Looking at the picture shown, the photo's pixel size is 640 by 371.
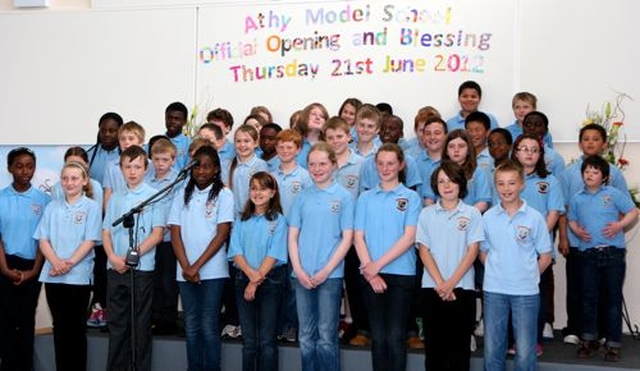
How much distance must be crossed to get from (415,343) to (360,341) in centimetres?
32

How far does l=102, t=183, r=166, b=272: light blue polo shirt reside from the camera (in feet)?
15.7

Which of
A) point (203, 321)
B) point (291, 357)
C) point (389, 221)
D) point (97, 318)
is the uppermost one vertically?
point (389, 221)

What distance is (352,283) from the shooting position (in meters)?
4.93

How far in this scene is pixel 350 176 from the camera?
16.6 feet

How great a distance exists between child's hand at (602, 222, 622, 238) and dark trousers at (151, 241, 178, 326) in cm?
251

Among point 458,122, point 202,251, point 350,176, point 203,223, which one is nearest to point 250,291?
point 202,251

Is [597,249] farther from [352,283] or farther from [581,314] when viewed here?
[352,283]

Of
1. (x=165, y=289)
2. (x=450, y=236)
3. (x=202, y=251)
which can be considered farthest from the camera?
(x=165, y=289)

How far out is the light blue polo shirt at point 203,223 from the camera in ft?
15.3

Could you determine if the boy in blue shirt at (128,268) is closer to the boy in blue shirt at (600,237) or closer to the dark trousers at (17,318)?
the dark trousers at (17,318)

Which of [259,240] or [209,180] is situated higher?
[209,180]

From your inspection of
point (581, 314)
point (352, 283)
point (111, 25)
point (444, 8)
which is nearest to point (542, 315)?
point (581, 314)

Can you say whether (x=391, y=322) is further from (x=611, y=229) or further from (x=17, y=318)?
(x=17, y=318)

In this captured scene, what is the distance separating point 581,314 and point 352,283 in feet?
4.34
